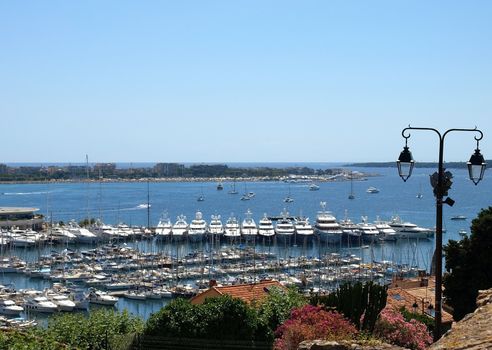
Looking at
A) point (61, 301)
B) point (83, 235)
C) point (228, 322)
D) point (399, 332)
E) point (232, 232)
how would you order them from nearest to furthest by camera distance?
point (399, 332) → point (228, 322) → point (61, 301) → point (83, 235) → point (232, 232)

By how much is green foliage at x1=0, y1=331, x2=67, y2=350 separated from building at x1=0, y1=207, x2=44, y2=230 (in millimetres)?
70070

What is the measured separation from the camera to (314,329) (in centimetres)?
876

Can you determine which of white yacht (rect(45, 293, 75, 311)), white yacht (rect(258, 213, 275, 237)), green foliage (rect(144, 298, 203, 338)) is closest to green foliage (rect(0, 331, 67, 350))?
green foliage (rect(144, 298, 203, 338))

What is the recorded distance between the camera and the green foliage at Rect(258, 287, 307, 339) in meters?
13.7

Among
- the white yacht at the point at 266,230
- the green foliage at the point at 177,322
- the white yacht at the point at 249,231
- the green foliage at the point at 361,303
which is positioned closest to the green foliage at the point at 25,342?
the green foliage at the point at 177,322

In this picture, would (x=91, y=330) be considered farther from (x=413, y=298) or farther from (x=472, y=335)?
(x=413, y=298)

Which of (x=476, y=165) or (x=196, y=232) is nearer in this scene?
(x=476, y=165)

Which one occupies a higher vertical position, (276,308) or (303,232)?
(276,308)

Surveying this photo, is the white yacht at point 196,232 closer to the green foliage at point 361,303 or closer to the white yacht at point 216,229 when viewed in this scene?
the white yacht at point 216,229

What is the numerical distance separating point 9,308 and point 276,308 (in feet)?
89.8

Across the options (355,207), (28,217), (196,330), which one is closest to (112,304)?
(196,330)

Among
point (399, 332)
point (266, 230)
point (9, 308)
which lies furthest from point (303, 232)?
point (399, 332)

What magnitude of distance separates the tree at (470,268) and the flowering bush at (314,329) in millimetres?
7363

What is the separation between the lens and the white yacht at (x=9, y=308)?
36906mm
